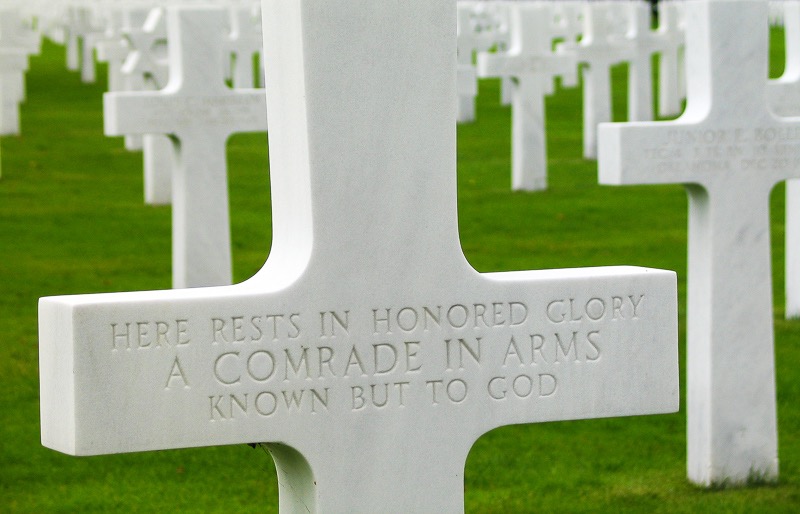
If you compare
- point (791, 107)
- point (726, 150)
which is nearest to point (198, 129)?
point (791, 107)

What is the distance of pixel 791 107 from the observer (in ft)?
Result: 24.6

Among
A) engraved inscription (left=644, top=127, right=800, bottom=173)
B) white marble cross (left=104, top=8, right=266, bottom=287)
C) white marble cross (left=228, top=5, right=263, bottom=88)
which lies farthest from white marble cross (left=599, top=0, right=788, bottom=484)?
white marble cross (left=228, top=5, right=263, bottom=88)

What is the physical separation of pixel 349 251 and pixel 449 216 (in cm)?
26

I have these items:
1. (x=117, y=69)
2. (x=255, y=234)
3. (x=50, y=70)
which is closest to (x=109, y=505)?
(x=255, y=234)

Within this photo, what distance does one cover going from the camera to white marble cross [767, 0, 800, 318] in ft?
24.5

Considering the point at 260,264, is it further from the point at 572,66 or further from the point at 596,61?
the point at 596,61

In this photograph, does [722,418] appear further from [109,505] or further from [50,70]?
[50,70]

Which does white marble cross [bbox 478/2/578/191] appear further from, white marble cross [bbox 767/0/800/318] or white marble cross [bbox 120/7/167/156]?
white marble cross [bbox 767/0/800/318]

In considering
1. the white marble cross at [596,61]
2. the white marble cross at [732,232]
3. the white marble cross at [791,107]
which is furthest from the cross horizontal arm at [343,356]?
the white marble cross at [596,61]

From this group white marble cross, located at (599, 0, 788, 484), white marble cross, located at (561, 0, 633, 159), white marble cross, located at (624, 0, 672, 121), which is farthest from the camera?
white marble cross, located at (624, 0, 672, 121)

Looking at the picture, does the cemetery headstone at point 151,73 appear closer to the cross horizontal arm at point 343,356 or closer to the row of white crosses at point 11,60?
the row of white crosses at point 11,60

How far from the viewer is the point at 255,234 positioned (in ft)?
39.5

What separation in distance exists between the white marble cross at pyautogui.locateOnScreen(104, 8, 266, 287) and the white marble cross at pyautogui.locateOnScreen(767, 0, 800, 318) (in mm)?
3006

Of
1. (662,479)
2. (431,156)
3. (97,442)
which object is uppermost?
(431,156)
